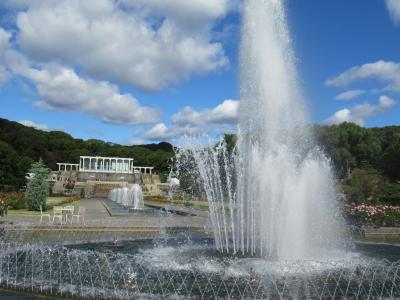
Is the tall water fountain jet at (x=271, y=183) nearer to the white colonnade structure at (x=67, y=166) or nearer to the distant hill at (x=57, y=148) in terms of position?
the distant hill at (x=57, y=148)

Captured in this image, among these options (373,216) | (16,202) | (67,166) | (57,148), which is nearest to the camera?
(373,216)

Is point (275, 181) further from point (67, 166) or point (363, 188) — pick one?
point (67, 166)

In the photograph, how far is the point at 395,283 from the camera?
11391 mm

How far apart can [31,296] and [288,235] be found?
782 cm

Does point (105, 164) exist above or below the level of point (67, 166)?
below

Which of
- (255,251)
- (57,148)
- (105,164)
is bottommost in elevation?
(255,251)

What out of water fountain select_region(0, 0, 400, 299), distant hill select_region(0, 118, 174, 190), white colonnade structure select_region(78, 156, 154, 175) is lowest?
water fountain select_region(0, 0, 400, 299)

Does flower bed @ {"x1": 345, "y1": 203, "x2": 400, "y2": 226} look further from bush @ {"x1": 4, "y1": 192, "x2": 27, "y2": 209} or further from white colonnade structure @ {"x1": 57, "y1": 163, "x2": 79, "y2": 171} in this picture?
white colonnade structure @ {"x1": 57, "y1": 163, "x2": 79, "y2": 171}

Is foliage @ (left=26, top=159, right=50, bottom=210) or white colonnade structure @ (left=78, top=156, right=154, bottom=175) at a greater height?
white colonnade structure @ (left=78, top=156, right=154, bottom=175)

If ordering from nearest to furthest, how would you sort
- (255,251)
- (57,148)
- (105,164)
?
(255,251)
(105,164)
(57,148)

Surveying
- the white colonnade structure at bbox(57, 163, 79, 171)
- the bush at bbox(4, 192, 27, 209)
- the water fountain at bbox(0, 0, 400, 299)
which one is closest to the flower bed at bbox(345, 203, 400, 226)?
the water fountain at bbox(0, 0, 400, 299)

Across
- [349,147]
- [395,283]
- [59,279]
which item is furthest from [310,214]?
[349,147]

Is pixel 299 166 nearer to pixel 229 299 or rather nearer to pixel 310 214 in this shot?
pixel 310 214

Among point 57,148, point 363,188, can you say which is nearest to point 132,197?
point 363,188
